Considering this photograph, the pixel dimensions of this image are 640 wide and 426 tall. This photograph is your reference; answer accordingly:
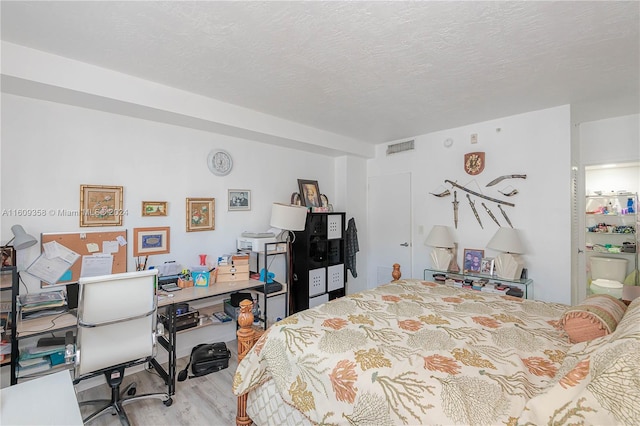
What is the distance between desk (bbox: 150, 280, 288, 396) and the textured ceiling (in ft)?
5.99

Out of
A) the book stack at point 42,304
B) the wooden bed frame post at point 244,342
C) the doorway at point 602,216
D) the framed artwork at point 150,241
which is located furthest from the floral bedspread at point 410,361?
the doorway at point 602,216

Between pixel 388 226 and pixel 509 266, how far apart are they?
5.73 ft

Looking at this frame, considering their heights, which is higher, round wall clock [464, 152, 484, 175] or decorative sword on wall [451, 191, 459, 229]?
round wall clock [464, 152, 484, 175]

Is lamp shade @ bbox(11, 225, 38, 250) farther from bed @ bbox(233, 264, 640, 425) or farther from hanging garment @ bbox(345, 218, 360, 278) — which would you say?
hanging garment @ bbox(345, 218, 360, 278)

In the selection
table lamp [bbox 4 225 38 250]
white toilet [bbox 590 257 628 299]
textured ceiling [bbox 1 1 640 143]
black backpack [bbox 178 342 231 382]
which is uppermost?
textured ceiling [bbox 1 1 640 143]

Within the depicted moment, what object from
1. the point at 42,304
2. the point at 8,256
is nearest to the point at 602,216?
the point at 42,304

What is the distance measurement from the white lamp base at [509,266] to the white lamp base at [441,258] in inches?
21.9

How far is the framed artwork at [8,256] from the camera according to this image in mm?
1987

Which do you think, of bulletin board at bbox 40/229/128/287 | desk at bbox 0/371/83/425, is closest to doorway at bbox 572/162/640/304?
desk at bbox 0/371/83/425

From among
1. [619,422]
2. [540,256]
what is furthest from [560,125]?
[619,422]

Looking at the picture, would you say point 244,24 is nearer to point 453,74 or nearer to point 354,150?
point 453,74

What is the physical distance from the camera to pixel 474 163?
3.68 metres

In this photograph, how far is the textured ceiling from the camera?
64.2 inches

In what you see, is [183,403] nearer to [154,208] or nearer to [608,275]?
[154,208]
